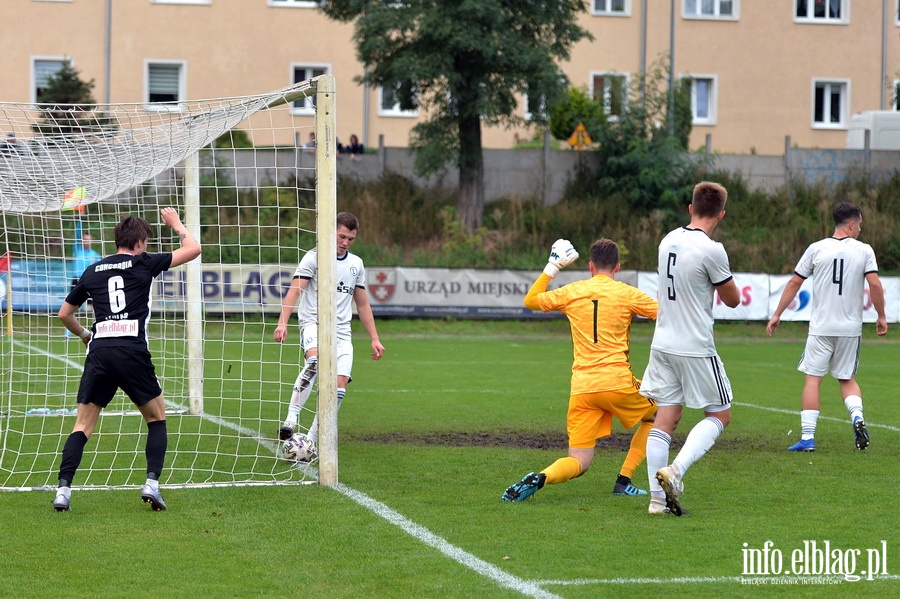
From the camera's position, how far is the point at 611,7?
39469mm

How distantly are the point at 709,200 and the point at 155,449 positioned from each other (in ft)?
12.8

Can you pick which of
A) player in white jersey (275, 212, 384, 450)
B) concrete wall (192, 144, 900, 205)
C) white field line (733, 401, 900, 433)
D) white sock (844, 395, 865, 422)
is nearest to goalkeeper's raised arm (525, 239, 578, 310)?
player in white jersey (275, 212, 384, 450)

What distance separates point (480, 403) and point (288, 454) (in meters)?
4.69

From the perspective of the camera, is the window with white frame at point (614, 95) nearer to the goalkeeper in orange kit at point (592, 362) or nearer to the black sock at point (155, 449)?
the goalkeeper in orange kit at point (592, 362)

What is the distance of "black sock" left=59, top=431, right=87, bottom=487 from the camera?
279 inches

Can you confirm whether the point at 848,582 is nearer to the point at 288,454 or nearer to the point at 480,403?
the point at 288,454

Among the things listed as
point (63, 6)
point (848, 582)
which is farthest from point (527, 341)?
point (63, 6)

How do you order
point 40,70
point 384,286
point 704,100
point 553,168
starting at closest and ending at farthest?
point 384,286 → point 553,168 → point 40,70 → point 704,100

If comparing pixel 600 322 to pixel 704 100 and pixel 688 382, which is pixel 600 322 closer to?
pixel 688 382

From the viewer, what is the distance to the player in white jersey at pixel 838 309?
9.74m

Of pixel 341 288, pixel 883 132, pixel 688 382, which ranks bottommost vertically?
pixel 688 382

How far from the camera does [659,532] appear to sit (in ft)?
21.0

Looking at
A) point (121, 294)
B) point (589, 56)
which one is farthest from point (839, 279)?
point (589, 56)

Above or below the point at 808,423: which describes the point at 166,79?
above
